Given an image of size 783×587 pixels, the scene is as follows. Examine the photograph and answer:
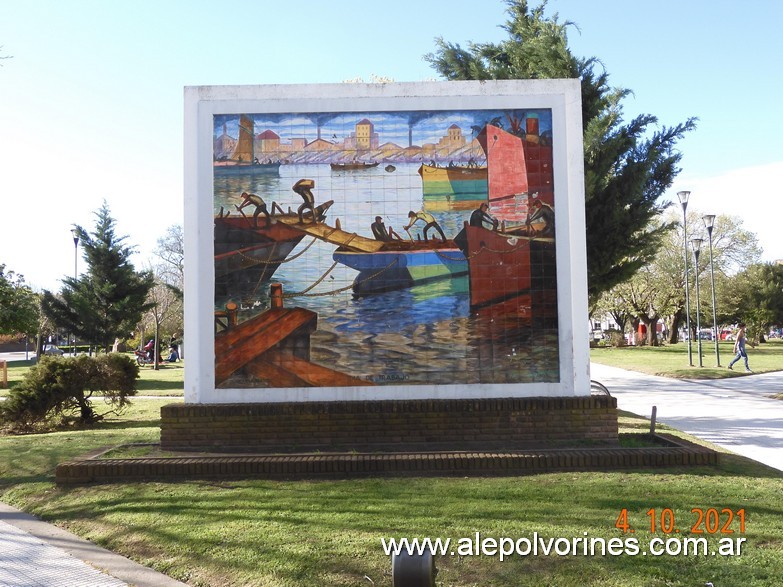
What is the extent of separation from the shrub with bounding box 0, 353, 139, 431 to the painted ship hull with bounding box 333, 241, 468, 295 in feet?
25.4

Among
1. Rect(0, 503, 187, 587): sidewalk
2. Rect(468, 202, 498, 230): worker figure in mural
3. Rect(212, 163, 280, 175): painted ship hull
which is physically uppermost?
Rect(212, 163, 280, 175): painted ship hull

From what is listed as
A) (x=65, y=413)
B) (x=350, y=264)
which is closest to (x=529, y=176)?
(x=350, y=264)

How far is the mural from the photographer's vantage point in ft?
30.1

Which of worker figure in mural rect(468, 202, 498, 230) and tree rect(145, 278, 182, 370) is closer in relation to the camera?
worker figure in mural rect(468, 202, 498, 230)

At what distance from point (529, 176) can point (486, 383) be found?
292cm

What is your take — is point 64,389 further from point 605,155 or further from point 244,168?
point 605,155

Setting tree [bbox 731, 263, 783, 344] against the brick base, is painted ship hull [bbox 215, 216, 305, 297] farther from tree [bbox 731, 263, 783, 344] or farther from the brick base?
tree [bbox 731, 263, 783, 344]

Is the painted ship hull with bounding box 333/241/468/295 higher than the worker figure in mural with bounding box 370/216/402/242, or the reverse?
the worker figure in mural with bounding box 370/216/402/242

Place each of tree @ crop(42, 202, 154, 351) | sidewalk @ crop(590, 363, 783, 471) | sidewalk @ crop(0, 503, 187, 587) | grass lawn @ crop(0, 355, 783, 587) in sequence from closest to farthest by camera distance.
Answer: grass lawn @ crop(0, 355, 783, 587)
sidewalk @ crop(0, 503, 187, 587)
sidewalk @ crop(590, 363, 783, 471)
tree @ crop(42, 202, 154, 351)

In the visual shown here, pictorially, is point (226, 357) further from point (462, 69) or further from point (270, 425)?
point (462, 69)

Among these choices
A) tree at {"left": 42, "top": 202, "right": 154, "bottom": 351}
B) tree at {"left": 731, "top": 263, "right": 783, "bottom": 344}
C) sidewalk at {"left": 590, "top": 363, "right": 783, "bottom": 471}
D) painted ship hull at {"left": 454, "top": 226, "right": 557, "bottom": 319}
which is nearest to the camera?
painted ship hull at {"left": 454, "top": 226, "right": 557, "bottom": 319}

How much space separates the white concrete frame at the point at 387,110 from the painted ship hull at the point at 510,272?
19 centimetres

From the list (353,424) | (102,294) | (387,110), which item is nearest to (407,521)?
(353,424)
